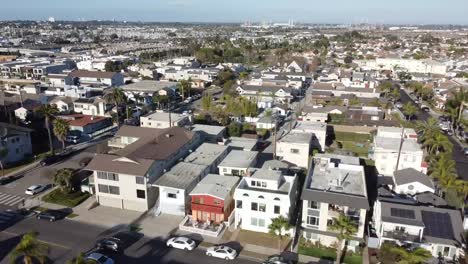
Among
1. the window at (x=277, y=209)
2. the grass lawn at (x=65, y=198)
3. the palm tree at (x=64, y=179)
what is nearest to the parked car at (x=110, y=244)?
the grass lawn at (x=65, y=198)

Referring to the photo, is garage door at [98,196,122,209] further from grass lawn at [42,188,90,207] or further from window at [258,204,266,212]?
window at [258,204,266,212]

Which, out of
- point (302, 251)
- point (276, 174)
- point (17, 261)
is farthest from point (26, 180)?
point (302, 251)

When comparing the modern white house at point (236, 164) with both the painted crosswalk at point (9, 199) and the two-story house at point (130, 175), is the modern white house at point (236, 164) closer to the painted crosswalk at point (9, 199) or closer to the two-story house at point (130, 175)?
the two-story house at point (130, 175)

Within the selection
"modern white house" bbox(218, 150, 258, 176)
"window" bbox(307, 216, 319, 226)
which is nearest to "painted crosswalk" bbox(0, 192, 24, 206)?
"modern white house" bbox(218, 150, 258, 176)

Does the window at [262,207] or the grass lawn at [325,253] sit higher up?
the window at [262,207]

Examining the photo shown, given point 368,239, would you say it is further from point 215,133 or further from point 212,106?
point 212,106

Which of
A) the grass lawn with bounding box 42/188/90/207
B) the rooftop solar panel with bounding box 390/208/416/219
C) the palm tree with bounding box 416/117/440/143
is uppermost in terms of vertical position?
the palm tree with bounding box 416/117/440/143

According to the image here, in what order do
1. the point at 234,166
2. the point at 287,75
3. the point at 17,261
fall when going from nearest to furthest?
the point at 17,261
the point at 234,166
the point at 287,75
